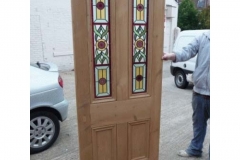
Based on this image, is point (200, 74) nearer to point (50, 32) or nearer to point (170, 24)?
point (50, 32)

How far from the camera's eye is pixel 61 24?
8742 mm

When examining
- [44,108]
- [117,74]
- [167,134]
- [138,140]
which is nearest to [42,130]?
[44,108]

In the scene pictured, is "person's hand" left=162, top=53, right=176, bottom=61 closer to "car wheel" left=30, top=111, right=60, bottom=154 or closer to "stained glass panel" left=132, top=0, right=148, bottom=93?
"stained glass panel" left=132, top=0, right=148, bottom=93

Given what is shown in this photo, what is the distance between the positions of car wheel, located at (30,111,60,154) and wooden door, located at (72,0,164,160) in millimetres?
1277

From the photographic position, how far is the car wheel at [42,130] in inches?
118

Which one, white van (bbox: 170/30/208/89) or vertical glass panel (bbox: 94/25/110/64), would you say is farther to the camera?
white van (bbox: 170/30/208/89)

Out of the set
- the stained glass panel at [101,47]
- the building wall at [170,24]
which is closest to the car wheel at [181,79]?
the stained glass panel at [101,47]

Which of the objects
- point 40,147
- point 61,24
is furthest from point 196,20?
point 40,147

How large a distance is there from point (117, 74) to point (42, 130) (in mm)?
1707

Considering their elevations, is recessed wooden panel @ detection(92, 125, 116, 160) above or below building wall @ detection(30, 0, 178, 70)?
below

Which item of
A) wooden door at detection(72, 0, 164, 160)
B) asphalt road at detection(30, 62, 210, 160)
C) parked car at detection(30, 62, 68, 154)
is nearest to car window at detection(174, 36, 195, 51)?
asphalt road at detection(30, 62, 210, 160)

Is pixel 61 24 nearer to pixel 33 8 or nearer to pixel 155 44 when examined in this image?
pixel 33 8

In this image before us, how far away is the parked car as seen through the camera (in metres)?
2.95

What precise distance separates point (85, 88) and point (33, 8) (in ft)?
23.6
